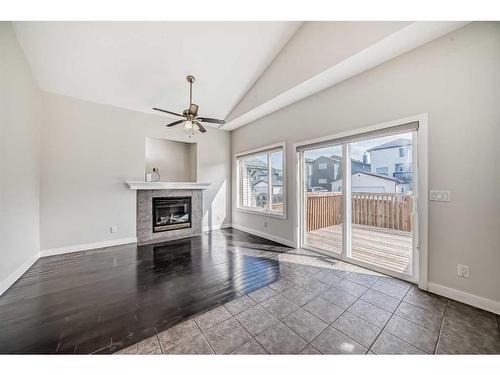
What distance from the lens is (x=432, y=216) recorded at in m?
2.33

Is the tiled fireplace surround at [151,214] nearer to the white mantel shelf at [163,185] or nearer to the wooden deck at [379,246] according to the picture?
the white mantel shelf at [163,185]

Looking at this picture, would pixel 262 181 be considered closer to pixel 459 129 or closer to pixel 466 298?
pixel 459 129

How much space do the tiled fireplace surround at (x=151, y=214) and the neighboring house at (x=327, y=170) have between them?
10.0 feet

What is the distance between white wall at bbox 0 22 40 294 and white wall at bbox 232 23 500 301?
4.68 metres

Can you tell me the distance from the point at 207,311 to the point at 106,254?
2.80 meters

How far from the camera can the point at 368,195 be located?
3033 mm

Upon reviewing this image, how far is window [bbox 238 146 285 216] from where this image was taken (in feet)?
14.9

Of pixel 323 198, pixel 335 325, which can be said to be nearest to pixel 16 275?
pixel 335 325

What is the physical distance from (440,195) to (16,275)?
5.52m

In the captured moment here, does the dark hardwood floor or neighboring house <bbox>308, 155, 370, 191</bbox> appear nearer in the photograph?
the dark hardwood floor

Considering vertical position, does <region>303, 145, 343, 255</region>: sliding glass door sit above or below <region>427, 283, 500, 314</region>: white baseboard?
above

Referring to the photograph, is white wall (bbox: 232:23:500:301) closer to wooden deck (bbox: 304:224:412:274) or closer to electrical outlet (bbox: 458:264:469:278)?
electrical outlet (bbox: 458:264:469:278)

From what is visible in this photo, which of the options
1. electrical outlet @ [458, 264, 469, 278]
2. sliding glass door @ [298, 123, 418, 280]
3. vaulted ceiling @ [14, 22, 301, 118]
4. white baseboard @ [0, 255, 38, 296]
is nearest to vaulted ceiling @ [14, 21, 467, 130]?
vaulted ceiling @ [14, 22, 301, 118]
